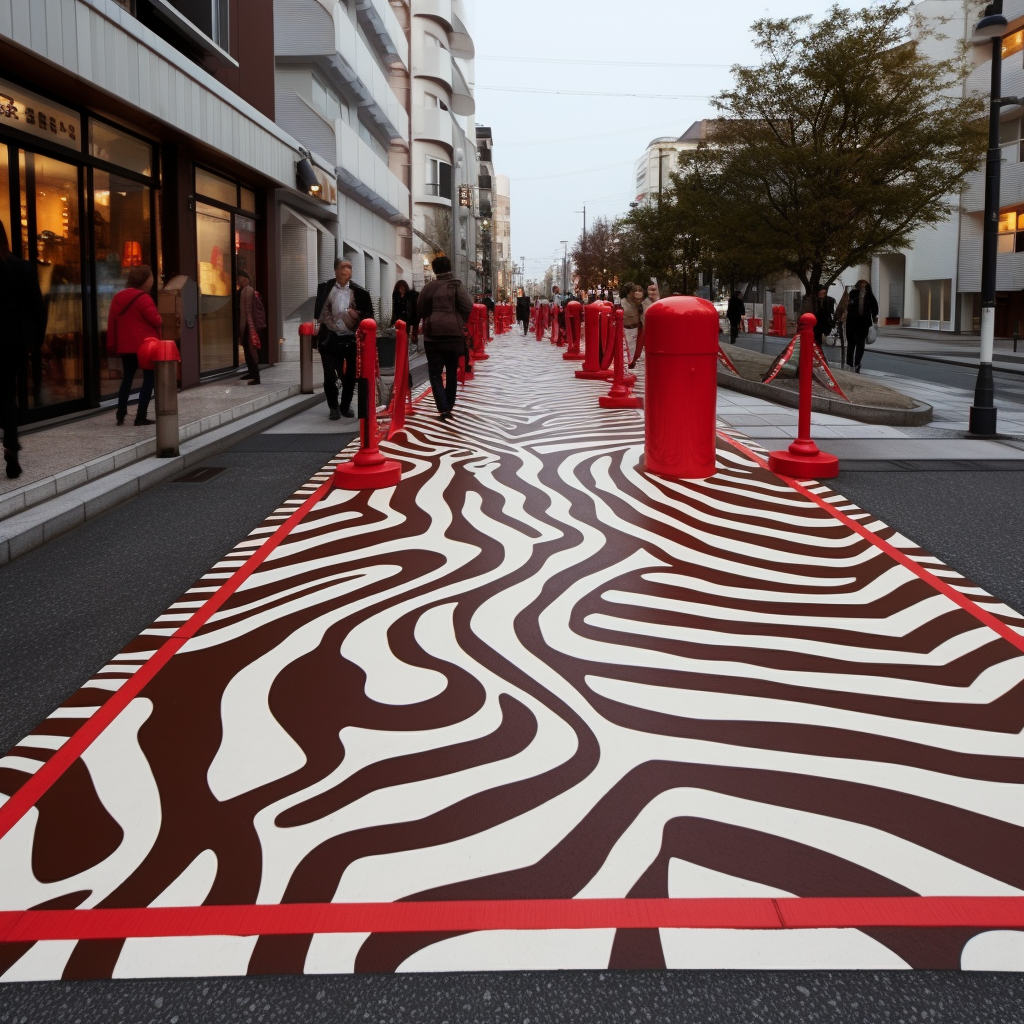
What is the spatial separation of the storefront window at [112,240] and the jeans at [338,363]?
2728mm

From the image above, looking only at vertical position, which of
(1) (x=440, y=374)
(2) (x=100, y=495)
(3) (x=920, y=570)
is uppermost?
(1) (x=440, y=374)

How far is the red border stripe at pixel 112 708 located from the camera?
3.53m

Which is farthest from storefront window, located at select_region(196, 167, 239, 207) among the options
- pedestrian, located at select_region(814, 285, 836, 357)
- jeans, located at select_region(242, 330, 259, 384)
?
Answer: pedestrian, located at select_region(814, 285, 836, 357)

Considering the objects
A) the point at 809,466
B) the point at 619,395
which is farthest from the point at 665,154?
the point at 809,466

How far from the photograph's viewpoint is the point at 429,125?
189 feet

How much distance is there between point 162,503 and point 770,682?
5724 mm

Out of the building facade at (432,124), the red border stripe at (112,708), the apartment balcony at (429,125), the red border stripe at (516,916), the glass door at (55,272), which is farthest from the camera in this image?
the apartment balcony at (429,125)

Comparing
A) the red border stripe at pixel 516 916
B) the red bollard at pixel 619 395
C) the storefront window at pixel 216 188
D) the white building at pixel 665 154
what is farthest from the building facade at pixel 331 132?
the white building at pixel 665 154

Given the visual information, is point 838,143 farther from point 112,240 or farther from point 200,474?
point 200,474

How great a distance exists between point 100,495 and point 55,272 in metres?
5.14

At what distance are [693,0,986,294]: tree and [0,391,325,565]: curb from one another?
10.9 m

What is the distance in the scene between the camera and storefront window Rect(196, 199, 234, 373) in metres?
18.7

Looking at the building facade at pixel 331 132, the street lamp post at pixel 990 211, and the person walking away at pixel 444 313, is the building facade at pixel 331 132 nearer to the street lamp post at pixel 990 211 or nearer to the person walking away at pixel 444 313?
the person walking away at pixel 444 313

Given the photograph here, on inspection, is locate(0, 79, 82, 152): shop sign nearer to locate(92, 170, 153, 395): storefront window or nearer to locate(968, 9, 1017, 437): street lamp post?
locate(92, 170, 153, 395): storefront window
